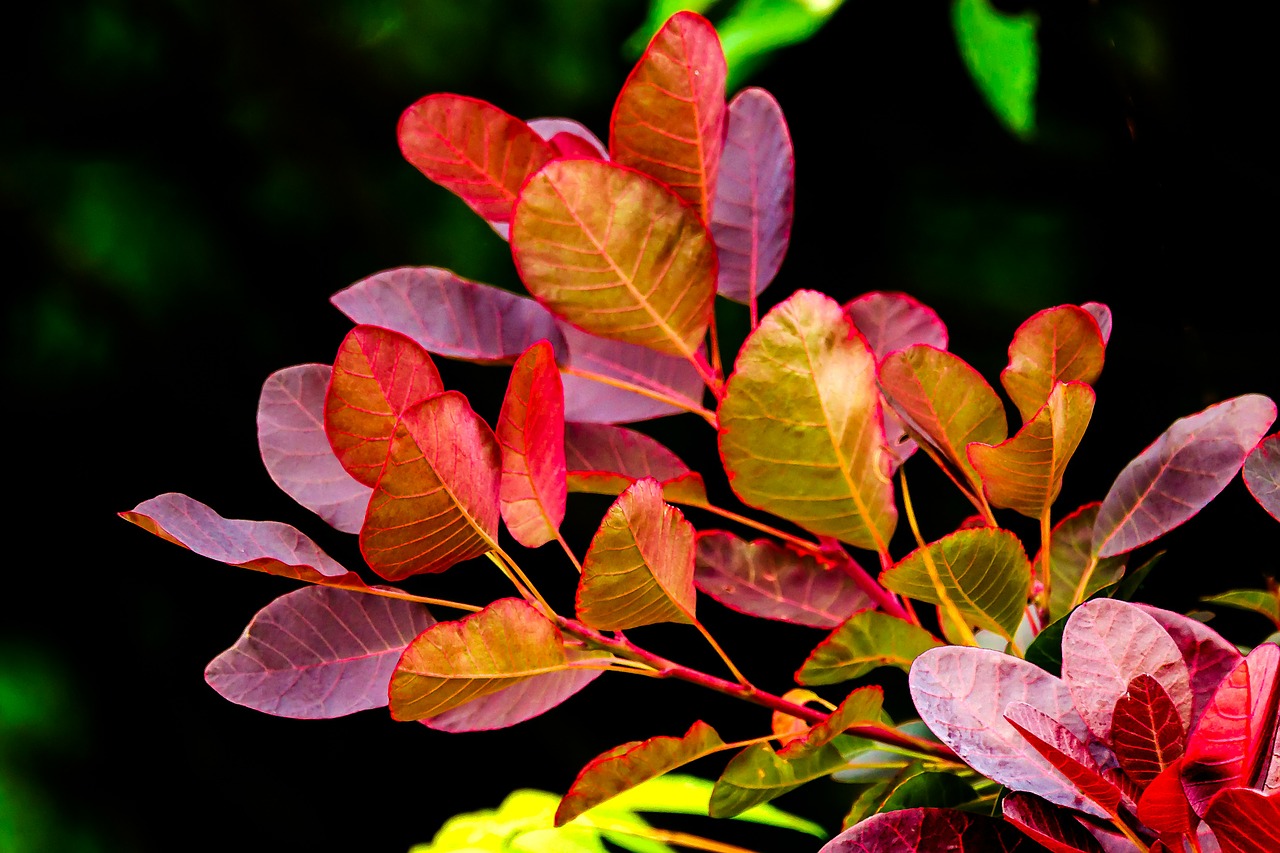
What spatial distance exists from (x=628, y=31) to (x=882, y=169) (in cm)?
30

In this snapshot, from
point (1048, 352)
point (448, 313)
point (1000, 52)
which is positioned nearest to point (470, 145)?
point (448, 313)

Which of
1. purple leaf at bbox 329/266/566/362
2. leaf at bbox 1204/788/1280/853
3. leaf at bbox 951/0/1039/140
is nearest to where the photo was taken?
leaf at bbox 1204/788/1280/853

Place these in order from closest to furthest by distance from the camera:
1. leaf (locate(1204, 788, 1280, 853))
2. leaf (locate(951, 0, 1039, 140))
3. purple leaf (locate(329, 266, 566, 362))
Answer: leaf (locate(1204, 788, 1280, 853))
purple leaf (locate(329, 266, 566, 362))
leaf (locate(951, 0, 1039, 140))

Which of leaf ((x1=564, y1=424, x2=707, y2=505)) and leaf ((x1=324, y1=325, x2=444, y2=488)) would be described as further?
leaf ((x1=564, y1=424, x2=707, y2=505))

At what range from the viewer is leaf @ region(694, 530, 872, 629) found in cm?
31

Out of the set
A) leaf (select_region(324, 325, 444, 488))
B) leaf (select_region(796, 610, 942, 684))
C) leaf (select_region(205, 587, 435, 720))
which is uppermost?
leaf (select_region(324, 325, 444, 488))

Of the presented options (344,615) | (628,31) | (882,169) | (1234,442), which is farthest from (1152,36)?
(344,615)

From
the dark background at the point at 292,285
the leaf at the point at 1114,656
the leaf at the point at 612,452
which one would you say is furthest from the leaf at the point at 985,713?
the dark background at the point at 292,285

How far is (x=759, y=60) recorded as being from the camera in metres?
0.88

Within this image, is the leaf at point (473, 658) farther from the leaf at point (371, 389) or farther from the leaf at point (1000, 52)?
the leaf at point (1000, 52)

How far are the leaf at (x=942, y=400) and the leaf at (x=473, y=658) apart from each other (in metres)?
0.10

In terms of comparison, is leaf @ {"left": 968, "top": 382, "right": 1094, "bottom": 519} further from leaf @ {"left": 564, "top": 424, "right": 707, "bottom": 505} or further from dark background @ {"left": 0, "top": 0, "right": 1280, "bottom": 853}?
dark background @ {"left": 0, "top": 0, "right": 1280, "bottom": 853}

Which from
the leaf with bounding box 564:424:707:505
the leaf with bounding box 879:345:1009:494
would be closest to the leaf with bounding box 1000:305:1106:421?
the leaf with bounding box 879:345:1009:494

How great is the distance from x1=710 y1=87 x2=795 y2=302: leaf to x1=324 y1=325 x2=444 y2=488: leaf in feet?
0.40
